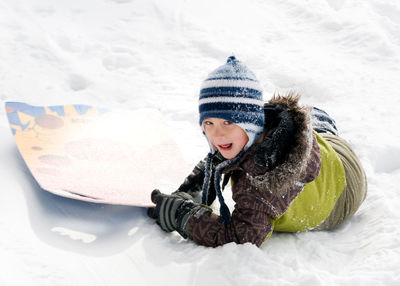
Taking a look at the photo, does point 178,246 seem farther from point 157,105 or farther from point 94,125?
point 157,105

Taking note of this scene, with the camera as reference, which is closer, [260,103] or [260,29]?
[260,103]

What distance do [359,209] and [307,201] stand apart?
0.34 meters

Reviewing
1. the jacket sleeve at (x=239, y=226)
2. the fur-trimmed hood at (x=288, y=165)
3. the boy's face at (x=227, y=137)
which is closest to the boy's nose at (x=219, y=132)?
the boy's face at (x=227, y=137)

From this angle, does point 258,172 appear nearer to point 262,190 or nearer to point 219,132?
point 262,190

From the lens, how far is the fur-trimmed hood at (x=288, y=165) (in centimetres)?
121

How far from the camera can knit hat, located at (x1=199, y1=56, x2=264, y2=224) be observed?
1285 mm

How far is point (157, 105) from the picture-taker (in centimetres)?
257

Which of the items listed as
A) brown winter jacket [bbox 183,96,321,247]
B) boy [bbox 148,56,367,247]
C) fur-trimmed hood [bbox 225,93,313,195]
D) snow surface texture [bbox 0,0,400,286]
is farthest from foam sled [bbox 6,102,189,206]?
fur-trimmed hood [bbox 225,93,313,195]

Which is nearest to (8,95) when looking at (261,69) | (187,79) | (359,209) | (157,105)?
(157,105)

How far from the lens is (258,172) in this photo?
125cm

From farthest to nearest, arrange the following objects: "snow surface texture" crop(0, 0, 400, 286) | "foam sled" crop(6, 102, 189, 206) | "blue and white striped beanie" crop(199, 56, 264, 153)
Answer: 1. "foam sled" crop(6, 102, 189, 206)
2. "blue and white striped beanie" crop(199, 56, 264, 153)
3. "snow surface texture" crop(0, 0, 400, 286)

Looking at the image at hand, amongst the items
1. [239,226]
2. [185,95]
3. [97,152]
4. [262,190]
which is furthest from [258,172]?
[185,95]

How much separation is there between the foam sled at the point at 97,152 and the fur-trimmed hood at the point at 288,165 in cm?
46

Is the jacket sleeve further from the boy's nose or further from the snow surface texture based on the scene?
the boy's nose
